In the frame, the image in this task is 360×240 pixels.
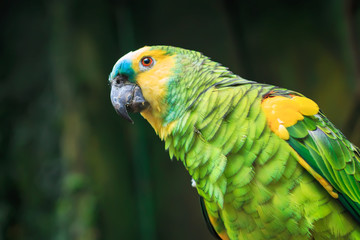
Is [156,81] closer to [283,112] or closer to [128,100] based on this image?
[128,100]

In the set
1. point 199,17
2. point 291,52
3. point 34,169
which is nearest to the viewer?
point 291,52

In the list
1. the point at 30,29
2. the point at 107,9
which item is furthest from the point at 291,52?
the point at 30,29

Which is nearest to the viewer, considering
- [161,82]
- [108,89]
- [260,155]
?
[260,155]

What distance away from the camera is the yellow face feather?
1.28 metres

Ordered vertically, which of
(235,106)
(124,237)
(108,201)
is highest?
(235,106)

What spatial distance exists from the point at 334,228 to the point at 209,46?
2.12 meters

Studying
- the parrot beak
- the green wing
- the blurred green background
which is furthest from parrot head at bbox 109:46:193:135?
the blurred green background

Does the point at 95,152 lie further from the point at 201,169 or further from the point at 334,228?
the point at 334,228

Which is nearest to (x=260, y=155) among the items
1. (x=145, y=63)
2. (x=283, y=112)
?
(x=283, y=112)

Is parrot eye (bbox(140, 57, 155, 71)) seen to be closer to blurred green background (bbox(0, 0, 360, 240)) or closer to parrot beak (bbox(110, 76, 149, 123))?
parrot beak (bbox(110, 76, 149, 123))

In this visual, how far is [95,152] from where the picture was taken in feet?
9.30

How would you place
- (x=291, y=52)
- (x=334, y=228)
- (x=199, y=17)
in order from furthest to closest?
(x=199, y=17) < (x=291, y=52) < (x=334, y=228)

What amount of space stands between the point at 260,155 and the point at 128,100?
52 centimetres

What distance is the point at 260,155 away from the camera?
3.64ft
